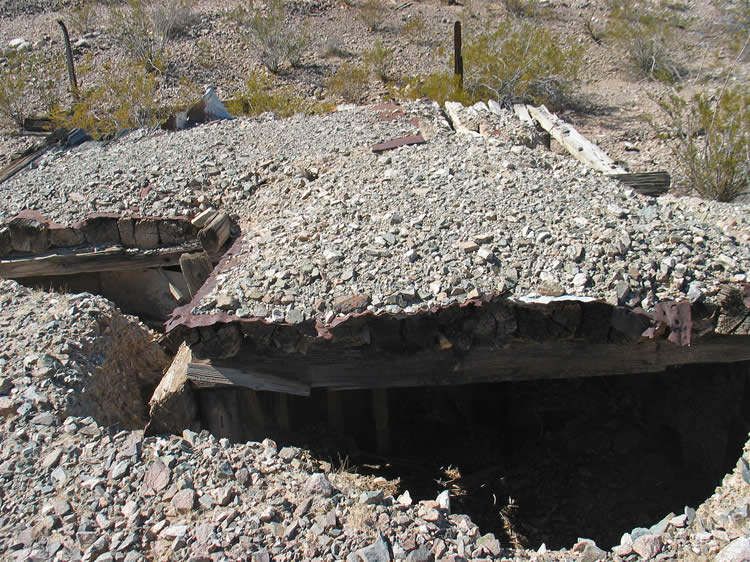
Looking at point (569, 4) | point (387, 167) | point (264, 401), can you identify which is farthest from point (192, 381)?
point (569, 4)

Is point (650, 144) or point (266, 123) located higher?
point (266, 123)

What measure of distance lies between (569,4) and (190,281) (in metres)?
15.7

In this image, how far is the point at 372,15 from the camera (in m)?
15.6

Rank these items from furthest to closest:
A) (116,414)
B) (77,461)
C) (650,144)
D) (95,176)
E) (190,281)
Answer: (650,144) → (95,176) → (190,281) → (116,414) → (77,461)

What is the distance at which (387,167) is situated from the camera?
4.75 m

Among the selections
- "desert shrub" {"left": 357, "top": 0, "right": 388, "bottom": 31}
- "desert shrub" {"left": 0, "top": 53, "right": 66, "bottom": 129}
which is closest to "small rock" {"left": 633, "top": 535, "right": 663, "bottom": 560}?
"desert shrub" {"left": 0, "top": 53, "right": 66, "bottom": 129}

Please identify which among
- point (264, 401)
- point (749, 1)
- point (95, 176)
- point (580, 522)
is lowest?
point (580, 522)

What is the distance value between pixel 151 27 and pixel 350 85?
578 cm

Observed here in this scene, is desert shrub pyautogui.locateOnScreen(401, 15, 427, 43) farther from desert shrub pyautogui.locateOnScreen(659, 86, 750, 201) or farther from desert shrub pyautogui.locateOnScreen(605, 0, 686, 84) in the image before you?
desert shrub pyautogui.locateOnScreen(659, 86, 750, 201)

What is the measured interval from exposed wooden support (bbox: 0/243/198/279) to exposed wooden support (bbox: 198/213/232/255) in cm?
52

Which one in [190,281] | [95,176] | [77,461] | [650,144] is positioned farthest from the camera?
[650,144]

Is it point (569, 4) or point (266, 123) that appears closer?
point (266, 123)

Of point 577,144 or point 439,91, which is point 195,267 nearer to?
point 577,144

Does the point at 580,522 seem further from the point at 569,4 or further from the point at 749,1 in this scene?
the point at 569,4
